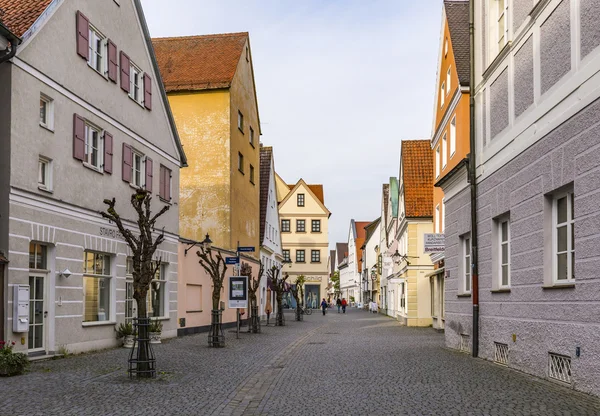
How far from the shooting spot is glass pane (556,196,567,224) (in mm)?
12445

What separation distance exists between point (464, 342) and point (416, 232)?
2014 centimetres

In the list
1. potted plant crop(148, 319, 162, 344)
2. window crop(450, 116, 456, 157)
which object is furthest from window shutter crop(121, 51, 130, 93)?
window crop(450, 116, 456, 157)

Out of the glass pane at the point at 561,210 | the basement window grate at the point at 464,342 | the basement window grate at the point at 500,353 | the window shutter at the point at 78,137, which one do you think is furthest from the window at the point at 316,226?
the glass pane at the point at 561,210

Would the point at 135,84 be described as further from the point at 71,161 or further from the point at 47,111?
the point at 47,111

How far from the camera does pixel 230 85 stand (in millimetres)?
34875

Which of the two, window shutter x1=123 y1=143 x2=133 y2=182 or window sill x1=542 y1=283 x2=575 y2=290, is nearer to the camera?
window sill x1=542 y1=283 x2=575 y2=290

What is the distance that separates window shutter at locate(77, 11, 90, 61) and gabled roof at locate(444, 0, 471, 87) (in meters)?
9.73

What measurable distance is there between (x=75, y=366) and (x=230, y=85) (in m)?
21.5

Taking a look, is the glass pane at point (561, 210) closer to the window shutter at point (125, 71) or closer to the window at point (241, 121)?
the window shutter at point (125, 71)

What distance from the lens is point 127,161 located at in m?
22.1

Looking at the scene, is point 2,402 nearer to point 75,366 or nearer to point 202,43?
point 75,366

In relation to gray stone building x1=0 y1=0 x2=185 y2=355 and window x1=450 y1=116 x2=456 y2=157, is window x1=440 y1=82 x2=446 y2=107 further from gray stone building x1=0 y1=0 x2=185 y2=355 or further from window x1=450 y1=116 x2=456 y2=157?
gray stone building x1=0 y1=0 x2=185 y2=355

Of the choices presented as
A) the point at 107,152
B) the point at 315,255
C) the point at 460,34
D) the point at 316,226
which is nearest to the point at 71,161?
the point at 107,152

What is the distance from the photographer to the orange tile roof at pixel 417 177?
1558 inches
